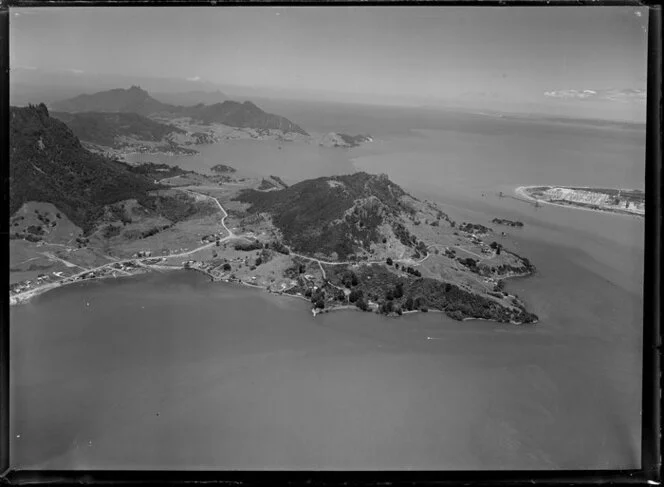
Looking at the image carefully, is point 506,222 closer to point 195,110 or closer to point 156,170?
point 195,110

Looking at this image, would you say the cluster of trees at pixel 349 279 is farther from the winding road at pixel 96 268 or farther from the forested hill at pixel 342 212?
the winding road at pixel 96 268

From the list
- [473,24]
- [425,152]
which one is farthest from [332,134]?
[473,24]

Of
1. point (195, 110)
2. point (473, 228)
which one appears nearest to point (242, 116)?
point (195, 110)

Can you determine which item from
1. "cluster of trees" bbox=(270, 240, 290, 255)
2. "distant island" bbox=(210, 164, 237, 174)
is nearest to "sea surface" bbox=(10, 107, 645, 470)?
"cluster of trees" bbox=(270, 240, 290, 255)

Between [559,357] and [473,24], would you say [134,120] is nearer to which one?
[473,24]

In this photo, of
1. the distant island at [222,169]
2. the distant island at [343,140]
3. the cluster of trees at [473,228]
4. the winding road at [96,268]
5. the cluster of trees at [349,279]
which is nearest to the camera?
the winding road at [96,268]

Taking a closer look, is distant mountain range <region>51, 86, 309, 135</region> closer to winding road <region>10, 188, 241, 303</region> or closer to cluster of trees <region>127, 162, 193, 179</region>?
cluster of trees <region>127, 162, 193, 179</region>

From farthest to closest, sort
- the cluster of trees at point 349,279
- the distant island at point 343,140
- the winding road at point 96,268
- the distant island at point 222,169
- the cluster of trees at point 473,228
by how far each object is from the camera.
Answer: the distant island at point 222,169 < the distant island at point 343,140 < the cluster of trees at point 473,228 < the cluster of trees at point 349,279 < the winding road at point 96,268
